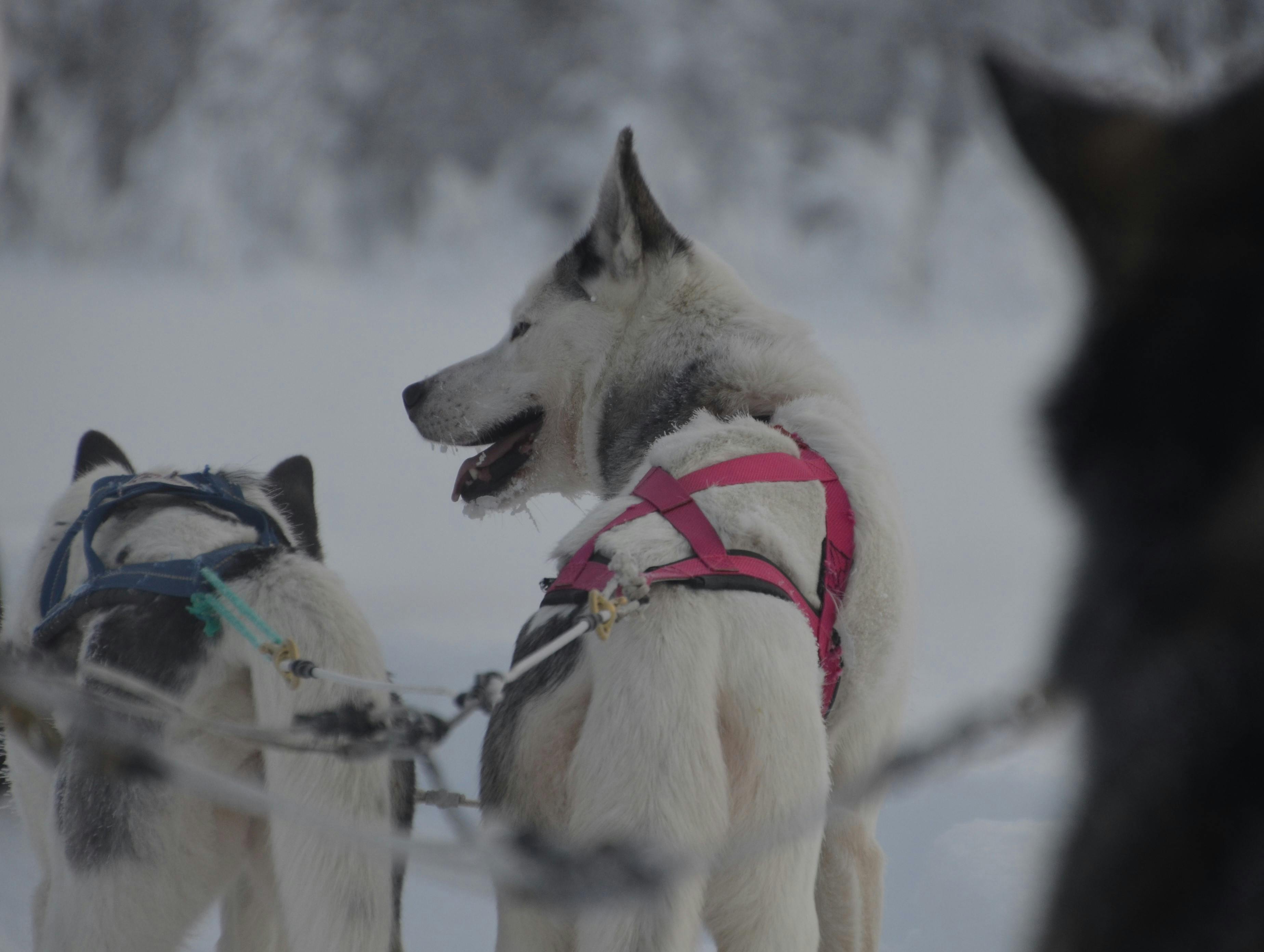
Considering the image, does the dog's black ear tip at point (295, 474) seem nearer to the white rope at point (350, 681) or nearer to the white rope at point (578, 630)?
the white rope at point (350, 681)

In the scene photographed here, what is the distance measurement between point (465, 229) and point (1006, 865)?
4.72 m

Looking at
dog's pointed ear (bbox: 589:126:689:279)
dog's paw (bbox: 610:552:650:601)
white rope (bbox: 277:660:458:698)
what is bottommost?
white rope (bbox: 277:660:458:698)

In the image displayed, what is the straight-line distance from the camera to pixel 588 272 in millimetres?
1917

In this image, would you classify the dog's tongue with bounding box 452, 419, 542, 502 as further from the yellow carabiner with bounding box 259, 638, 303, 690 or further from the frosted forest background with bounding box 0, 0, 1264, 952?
the frosted forest background with bounding box 0, 0, 1264, 952

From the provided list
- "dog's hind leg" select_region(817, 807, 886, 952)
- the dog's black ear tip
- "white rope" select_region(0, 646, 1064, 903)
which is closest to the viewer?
"white rope" select_region(0, 646, 1064, 903)

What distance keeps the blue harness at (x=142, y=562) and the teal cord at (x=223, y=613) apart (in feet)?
0.10

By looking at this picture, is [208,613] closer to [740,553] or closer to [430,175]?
[740,553]

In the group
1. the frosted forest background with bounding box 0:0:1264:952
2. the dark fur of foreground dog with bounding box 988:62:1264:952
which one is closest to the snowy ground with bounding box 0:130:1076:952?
the frosted forest background with bounding box 0:0:1264:952

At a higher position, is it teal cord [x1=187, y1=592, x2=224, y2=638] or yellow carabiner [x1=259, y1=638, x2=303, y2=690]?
teal cord [x1=187, y1=592, x2=224, y2=638]

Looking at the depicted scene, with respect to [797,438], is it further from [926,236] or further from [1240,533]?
[926,236]

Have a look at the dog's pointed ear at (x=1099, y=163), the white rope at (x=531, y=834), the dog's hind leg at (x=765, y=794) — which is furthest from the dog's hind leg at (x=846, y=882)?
the dog's pointed ear at (x=1099, y=163)

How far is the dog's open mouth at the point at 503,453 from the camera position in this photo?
2.05 m

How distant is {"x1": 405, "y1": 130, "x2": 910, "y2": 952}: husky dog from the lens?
3.76 ft

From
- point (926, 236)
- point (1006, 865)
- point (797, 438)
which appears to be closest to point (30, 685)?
point (797, 438)
